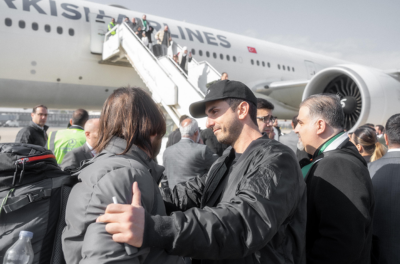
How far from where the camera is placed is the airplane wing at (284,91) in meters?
10.2

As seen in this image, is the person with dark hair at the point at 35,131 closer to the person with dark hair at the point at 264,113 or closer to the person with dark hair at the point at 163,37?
the person with dark hair at the point at 264,113

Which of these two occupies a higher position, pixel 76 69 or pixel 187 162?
pixel 76 69

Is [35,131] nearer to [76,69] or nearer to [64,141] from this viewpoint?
[64,141]

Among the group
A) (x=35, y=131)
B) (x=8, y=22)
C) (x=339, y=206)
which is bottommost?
(x=339, y=206)

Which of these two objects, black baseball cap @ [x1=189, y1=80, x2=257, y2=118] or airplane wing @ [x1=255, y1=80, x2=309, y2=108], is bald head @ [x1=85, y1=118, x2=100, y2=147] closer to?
black baseball cap @ [x1=189, y1=80, x2=257, y2=118]

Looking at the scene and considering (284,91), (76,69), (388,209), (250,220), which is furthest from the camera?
(284,91)

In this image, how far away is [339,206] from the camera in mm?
1461

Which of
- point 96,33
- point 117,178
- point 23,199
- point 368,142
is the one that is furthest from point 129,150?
point 96,33

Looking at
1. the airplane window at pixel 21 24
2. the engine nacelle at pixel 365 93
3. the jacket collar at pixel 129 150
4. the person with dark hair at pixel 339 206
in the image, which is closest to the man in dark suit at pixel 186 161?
the person with dark hair at pixel 339 206

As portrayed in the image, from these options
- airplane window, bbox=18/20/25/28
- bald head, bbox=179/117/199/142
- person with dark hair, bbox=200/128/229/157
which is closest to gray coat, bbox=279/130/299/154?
person with dark hair, bbox=200/128/229/157

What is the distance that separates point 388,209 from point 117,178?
1646 mm

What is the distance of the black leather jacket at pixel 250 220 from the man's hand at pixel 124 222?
32 millimetres

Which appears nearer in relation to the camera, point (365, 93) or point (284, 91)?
point (365, 93)

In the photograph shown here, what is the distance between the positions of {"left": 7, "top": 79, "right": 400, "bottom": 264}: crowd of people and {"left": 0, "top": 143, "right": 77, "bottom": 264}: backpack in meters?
0.11
